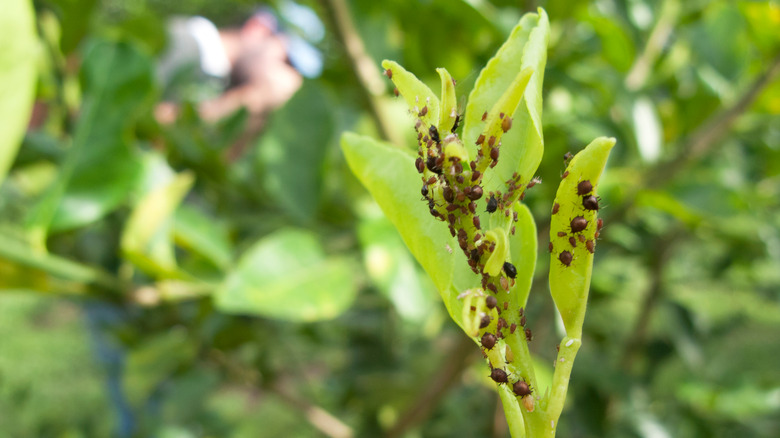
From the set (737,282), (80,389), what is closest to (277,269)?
(737,282)

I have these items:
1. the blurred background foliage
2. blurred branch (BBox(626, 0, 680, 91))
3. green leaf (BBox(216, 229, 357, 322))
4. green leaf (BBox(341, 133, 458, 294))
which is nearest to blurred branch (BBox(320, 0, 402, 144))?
the blurred background foliage

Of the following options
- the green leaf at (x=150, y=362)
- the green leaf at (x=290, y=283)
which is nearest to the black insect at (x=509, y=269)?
the green leaf at (x=290, y=283)

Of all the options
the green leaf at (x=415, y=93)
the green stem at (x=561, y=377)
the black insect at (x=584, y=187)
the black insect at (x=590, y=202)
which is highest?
the green leaf at (x=415, y=93)

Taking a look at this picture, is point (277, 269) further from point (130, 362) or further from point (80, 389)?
point (80, 389)

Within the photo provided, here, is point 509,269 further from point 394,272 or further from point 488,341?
point 394,272

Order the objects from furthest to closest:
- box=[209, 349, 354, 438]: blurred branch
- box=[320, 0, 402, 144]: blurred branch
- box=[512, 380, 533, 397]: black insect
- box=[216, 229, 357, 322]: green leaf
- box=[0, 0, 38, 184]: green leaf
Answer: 1. box=[209, 349, 354, 438]: blurred branch
2. box=[320, 0, 402, 144]: blurred branch
3. box=[216, 229, 357, 322]: green leaf
4. box=[0, 0, 38, 184]: green leaf
5. box=[512, 380, 533, 397]: black insect

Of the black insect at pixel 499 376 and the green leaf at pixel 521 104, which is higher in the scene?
the green leaf at pixel 521 104

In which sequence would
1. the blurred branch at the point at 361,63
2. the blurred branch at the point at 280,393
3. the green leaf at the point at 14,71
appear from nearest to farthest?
the green leaf at the point at 14,71 → the blurred branch at the point at 361,63 → the blurred branch at the point at 280,393

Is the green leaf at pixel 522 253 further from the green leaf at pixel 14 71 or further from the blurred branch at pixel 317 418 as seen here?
the blurred branch at pixel 317 418

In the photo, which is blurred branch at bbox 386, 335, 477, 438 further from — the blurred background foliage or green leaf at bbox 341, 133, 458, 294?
green leaf at bbox 341, 133, 458, 294
